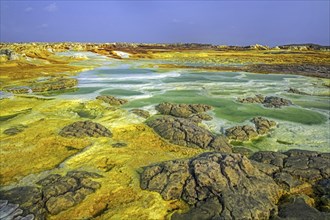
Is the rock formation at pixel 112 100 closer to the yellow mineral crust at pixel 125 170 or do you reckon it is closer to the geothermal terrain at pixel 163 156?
the geothermal terrain at pixel 163 156

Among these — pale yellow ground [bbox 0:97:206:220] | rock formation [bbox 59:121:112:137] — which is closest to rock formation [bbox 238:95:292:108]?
pale yellow ground [bbox 0:97:206:220]

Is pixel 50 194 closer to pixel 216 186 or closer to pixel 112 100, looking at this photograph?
pixel 216 186

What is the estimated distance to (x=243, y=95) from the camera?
25.4 meters

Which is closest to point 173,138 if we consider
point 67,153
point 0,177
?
point 67,153

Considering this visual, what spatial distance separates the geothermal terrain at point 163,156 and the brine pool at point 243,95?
0.28ft

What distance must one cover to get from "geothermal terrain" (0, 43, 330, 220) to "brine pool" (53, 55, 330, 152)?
8 cm

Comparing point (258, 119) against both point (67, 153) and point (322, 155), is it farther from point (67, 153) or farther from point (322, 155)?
point (67, 153)

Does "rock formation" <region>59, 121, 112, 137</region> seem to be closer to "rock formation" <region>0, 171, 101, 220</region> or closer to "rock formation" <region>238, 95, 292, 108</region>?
"rock formation" <region>0, 171, 101, 220</region>

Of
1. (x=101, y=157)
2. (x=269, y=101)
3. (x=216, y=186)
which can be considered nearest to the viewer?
(x=216, y=186)

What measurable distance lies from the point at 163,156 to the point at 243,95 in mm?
14651

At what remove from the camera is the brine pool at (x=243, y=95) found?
1537 cm

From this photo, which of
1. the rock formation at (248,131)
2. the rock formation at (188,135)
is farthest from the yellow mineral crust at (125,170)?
the rock formation at (248,131)

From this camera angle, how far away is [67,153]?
12.8 m

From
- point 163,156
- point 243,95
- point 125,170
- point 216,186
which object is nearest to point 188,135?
point 163,156
